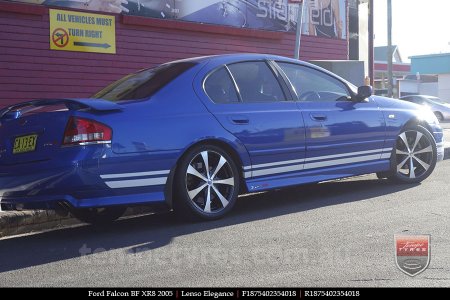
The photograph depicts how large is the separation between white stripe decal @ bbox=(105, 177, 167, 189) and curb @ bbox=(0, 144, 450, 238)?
129 cm

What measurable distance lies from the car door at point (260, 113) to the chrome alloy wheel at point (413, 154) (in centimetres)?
153

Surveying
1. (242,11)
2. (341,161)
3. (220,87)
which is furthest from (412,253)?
(242,11)

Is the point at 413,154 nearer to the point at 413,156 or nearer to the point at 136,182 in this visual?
the point at 413,156

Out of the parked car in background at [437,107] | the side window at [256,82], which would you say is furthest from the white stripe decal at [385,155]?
the parked car in background at [437,107]

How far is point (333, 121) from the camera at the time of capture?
241 inches

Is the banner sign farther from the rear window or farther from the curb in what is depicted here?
the curb

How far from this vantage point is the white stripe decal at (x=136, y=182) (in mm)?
4777

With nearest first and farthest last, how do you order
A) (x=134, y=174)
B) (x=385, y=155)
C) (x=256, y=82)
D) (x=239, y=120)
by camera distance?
(x=134, y=174) < (x=239, y=120) < (x=256, y=82) < (x=385, y=155)

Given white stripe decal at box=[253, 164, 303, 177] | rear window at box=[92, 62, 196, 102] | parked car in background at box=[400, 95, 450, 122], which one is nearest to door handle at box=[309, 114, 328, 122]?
white stripe decal at box=[253, 164, 303, 177]

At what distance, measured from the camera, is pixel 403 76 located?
49250 millimetres

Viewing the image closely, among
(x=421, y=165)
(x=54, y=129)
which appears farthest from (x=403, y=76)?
(x=54, y=129)

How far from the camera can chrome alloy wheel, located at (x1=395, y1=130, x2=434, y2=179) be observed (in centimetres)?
684

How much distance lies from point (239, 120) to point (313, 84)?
3.87 feet

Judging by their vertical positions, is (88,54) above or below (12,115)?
above
